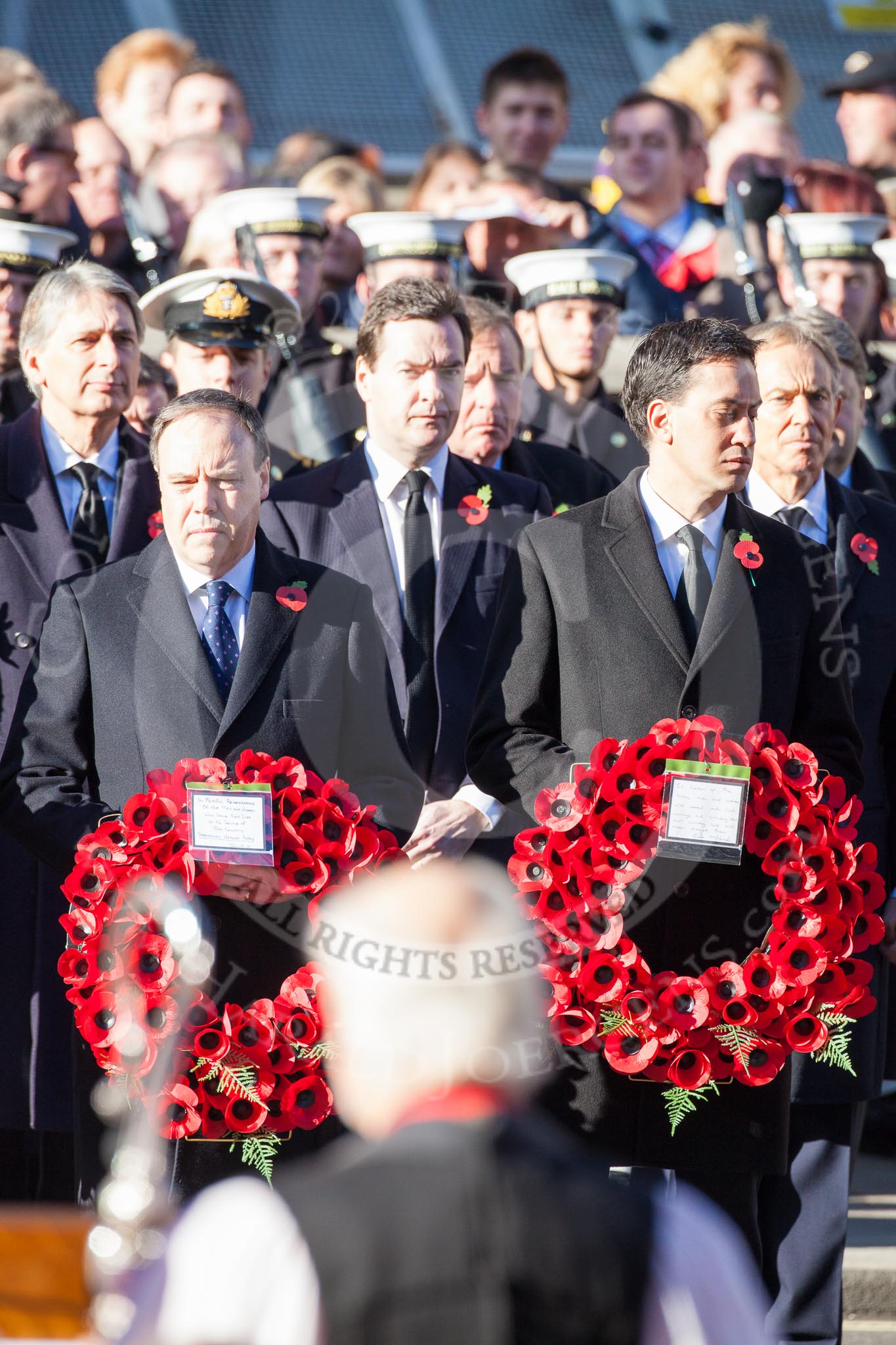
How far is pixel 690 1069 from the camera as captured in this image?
3.89 metres

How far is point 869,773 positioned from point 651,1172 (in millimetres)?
1235

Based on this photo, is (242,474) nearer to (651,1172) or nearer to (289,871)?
(289,871)

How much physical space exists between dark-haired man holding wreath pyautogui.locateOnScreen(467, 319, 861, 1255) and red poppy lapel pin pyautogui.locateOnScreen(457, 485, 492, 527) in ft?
2.34

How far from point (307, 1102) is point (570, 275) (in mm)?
3102

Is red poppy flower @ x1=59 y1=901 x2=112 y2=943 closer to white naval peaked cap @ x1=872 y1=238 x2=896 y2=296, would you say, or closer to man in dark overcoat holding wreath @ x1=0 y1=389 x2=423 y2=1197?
man in dark overcoat holding wreath @ x1=0 y1=389 x2=423 y2=1197

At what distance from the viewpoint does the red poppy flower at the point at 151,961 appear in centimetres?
385

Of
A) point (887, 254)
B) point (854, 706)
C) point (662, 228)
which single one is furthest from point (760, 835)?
point (662, 228)

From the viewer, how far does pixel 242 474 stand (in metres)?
4.25

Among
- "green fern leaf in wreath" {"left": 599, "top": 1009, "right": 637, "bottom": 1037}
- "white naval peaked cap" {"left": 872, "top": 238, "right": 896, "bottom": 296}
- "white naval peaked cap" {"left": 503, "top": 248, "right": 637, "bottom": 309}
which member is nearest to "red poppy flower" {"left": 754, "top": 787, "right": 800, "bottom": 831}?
"green fern leaf in wreath" {"left": 599, "top": 1009, "right": 637, "bottom": 1037}

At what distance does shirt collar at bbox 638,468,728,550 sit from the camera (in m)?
4.26

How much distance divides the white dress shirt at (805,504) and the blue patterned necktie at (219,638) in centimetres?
141

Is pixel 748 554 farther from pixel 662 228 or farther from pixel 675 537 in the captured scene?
pixel 662 228

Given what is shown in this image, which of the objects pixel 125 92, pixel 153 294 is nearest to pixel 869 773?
Answer: pixel 153 294

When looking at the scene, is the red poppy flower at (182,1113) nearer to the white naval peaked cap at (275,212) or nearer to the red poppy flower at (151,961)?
the red poppy flower at (151,961)
